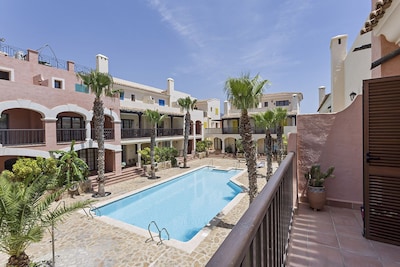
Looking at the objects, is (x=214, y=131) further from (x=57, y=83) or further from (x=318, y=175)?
(x=318, y=175)

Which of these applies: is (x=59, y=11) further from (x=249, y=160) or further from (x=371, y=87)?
(x=371, y=87)

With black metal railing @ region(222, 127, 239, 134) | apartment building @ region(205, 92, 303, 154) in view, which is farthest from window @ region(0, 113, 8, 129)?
black metal railing @ region(222, 127, 239, 134)

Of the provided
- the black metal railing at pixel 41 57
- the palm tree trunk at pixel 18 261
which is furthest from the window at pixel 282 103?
the palm tree trunk at pixel 18 261

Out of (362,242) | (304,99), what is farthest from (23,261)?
(304,99)

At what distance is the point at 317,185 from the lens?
489 cm

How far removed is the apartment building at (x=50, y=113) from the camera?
42.5ft

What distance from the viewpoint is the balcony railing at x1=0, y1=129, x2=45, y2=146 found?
1345 cm

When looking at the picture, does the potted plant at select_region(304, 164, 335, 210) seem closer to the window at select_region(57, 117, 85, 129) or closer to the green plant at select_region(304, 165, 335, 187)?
the green plant at select_region(304, 165, 335, 187)

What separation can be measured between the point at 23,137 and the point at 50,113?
286 cm

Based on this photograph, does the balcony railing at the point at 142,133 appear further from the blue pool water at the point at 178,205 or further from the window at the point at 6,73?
the window at the point at 6,73

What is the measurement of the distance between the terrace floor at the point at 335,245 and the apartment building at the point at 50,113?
16.1 meters

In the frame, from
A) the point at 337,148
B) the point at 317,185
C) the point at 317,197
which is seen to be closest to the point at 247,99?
the point at 337,148

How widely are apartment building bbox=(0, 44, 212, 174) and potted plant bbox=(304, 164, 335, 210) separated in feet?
52.8

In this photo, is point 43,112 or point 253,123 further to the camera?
point 253,123
